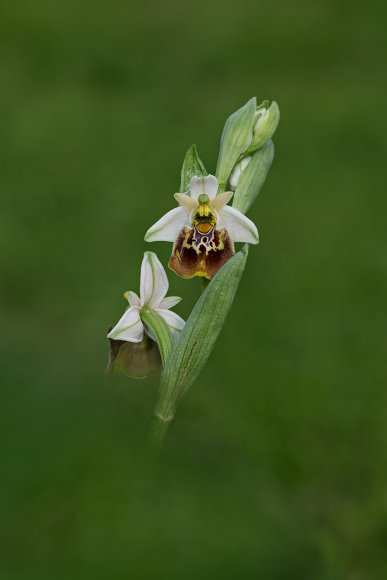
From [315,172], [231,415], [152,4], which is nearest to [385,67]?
[315,172]


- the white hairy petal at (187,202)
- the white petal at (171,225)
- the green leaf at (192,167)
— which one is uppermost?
the green leaf at (192,167)

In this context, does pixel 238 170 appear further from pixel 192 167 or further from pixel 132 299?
pixel 132 299

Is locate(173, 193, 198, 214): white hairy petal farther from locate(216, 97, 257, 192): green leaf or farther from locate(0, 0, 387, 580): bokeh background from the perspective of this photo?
locate(0, 0, 387, 580): bokeh background

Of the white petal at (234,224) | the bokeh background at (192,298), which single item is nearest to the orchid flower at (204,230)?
the white petal at (234,224)

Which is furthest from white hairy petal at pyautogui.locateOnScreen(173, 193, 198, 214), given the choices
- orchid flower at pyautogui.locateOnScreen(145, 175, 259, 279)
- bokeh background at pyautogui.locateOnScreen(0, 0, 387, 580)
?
bokeh background at pyautogui.locateOnScreen(0, 0, 387, 580)

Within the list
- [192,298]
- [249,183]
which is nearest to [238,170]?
[249,183]

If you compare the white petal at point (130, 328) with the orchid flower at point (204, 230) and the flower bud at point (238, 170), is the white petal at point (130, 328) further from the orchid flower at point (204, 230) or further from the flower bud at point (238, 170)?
the flower bud at point (238, 170)

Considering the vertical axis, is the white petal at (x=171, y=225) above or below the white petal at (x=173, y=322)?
above

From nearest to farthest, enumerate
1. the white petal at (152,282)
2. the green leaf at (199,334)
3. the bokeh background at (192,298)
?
the bokeh background at (192,298)
the green leaf at (199,334)
the white petal at (152,282)

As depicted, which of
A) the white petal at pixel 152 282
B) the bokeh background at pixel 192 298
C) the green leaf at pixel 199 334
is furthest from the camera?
the white petal at pixel 152 282
